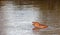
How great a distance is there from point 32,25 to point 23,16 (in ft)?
1.16

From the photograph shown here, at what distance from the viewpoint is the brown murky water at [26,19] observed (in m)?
1.60

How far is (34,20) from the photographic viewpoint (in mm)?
1887

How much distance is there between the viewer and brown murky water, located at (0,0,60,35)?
1.60 metres

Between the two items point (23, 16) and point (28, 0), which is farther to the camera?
point (28, 0)

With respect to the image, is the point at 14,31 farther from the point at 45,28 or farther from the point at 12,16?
the point at 12,16

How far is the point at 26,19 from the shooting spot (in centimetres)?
194

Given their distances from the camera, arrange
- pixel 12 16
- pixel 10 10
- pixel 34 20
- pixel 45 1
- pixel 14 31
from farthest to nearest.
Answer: pixel 45 1 → pixel 10 10 → pixel 12 16 → pixel 34 20 → pixel 14 31

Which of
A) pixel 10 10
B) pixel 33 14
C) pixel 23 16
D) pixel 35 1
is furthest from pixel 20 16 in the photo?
pixel 35 1

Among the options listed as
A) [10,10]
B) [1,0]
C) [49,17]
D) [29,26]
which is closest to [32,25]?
[29,26]

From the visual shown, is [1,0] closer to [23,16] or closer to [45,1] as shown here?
[45,1]

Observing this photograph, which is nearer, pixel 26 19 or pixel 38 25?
pixel 38 25

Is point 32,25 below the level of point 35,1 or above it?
below

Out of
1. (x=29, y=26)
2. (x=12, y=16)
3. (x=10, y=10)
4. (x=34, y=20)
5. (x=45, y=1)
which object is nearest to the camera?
(x=29, y=26)

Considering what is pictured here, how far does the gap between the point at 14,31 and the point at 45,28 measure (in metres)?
0.31
